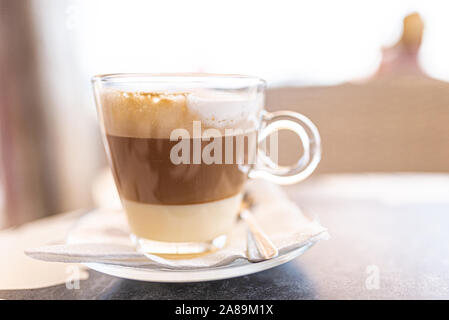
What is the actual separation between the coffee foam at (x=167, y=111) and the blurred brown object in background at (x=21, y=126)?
54.3 inches

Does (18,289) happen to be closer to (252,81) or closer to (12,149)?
(252,81)

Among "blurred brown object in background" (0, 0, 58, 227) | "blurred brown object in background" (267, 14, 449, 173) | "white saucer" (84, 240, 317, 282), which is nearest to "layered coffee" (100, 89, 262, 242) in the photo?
"white saucer" (84, 240, 317, 282)

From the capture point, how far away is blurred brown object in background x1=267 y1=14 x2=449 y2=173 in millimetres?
1617

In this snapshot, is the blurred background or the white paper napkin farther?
the blurred background

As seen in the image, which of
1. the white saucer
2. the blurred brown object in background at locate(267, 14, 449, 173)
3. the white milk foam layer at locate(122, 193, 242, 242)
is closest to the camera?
the white saucer

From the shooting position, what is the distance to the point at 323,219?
687mm

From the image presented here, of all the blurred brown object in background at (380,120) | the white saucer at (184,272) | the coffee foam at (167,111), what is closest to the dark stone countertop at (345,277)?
the white saucer at (184,272)

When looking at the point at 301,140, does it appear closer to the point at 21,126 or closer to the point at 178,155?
the point at 178,155

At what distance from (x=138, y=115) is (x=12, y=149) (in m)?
1.46

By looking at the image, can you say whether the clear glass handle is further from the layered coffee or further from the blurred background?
the blurred background

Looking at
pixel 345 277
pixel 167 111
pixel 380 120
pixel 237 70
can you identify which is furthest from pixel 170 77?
pixel 237 70

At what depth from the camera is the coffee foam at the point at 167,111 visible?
476 millimetres

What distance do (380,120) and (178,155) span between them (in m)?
1.39

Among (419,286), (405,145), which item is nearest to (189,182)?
(419,286)
